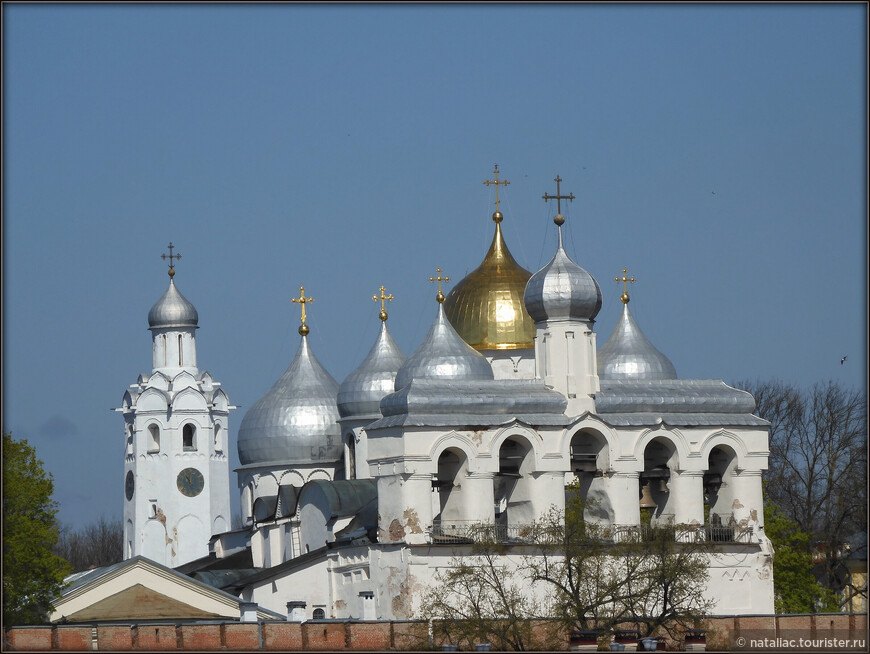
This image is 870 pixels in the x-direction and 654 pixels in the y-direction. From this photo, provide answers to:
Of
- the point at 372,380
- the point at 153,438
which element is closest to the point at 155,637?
the point at 372,380

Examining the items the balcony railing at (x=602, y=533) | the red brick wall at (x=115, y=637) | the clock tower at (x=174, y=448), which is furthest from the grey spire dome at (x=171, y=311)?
the red brick wall at (x=115, y=637)

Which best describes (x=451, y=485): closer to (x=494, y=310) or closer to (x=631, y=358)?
(x=631, y=358)

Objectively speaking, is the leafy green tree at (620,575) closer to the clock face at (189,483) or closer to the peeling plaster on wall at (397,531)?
the peeling plaster on wall at (397,531)

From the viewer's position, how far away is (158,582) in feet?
148

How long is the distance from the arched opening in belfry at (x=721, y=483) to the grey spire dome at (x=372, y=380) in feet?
34.9

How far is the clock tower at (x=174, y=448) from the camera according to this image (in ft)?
227

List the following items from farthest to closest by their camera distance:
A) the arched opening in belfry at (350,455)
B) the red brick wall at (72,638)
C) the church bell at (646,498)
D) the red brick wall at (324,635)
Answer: the arched opening in belfry at (350,455) < the church bell at (646,498) < the red brick wall at (324,635) < the red brick wall at (72,638)

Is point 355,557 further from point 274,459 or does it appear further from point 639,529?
point 274,459

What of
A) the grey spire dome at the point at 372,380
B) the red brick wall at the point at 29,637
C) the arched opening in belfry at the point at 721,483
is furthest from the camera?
the grey spire dome at the point at 372,380

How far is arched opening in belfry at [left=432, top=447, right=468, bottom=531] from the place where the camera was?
139ft

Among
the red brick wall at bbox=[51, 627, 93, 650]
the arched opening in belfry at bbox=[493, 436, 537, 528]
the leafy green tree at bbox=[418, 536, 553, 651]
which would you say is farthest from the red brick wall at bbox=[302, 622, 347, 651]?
the arched opening in belfry at bbox=[493, 436, 537, 528]

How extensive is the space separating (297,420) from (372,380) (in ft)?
12.1

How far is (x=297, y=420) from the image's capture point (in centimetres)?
5638

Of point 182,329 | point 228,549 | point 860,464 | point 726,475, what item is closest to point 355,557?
point 726,475
